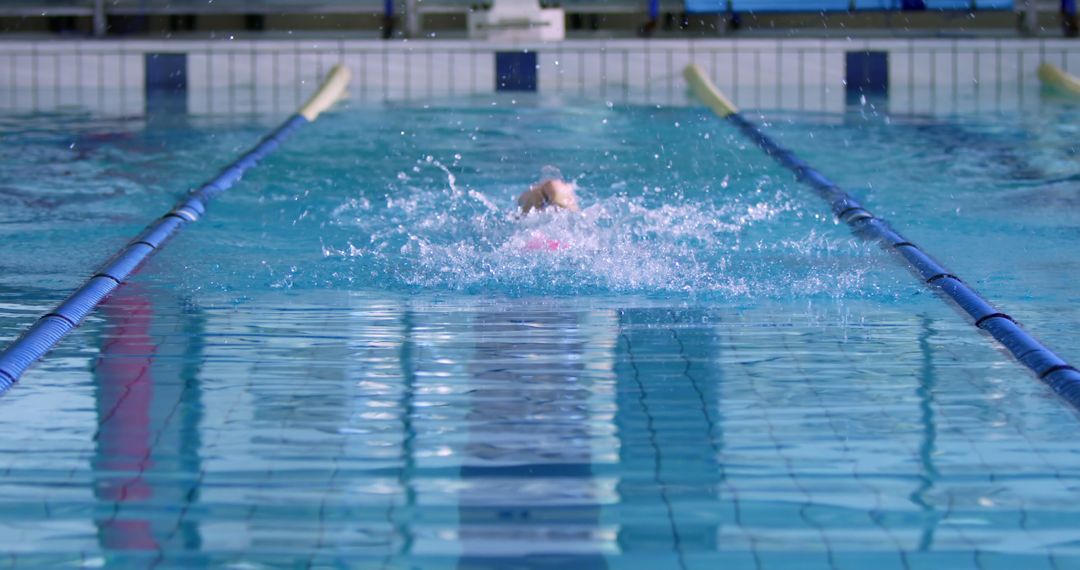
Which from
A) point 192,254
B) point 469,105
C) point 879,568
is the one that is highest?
point 469,105

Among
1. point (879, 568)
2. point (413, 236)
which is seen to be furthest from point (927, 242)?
point (879, 568)

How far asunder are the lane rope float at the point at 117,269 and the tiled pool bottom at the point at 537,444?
4 cm

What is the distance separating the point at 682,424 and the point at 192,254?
72.9 inches

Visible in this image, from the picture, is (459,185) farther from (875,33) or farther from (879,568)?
(875,33)

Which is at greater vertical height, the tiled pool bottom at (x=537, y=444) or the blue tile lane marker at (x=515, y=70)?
the blue tile lane marker at (x=515, y=70)

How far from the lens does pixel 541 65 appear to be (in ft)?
24.8

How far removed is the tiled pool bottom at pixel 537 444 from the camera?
1677 millimetres

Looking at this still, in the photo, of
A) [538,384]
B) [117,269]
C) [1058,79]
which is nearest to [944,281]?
[538,384]

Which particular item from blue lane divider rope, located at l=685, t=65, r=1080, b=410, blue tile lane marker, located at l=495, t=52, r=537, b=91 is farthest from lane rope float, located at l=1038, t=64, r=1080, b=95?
blue tile lane marker, located at l=495, t=52, r=537, b=91

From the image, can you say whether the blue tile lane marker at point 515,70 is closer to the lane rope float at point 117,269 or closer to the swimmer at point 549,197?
the lane rope float at point 117,269

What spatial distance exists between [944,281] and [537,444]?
4.67ft

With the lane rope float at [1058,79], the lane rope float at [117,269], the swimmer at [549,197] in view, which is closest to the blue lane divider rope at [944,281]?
the swimmer at [549,197]

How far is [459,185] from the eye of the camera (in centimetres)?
477

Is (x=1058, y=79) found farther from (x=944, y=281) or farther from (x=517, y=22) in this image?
(x=944, y=281)
